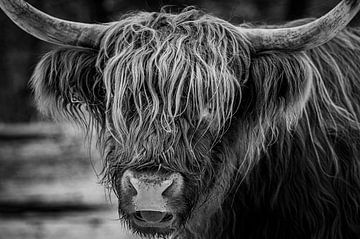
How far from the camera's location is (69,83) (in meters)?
4.00

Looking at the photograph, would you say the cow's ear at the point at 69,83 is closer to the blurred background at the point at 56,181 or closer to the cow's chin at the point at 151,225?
the cow's chin at the point at 151,225

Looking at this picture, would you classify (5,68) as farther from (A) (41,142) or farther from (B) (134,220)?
(B) (134,220)

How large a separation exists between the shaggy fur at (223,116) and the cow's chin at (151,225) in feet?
0.19

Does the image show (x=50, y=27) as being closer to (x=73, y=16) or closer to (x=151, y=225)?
(x=151, y=225)

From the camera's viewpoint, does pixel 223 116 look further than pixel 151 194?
Yes

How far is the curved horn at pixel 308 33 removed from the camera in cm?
351

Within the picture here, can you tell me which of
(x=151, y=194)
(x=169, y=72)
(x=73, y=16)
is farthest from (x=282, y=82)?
(x=73, y=16)

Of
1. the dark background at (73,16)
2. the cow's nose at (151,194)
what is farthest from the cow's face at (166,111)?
the dark background at (73,16)

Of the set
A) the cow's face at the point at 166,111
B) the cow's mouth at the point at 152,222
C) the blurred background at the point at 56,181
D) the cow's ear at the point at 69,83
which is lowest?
the cow's mouth at the point at 152,222

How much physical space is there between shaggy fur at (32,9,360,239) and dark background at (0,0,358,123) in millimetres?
2903

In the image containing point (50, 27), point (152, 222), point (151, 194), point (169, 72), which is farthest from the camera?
point (50, 27)

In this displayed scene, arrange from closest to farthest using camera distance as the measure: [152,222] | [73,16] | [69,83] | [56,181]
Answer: [152,222]
[69,83]
[56,181]
[73,16]

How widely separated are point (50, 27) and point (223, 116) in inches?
33.8

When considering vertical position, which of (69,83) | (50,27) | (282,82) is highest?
(50,27)
